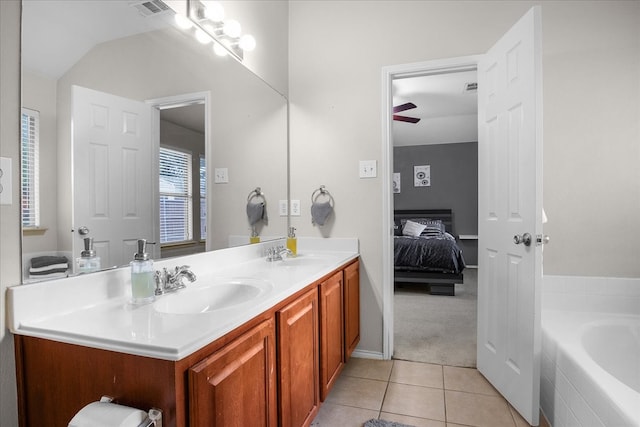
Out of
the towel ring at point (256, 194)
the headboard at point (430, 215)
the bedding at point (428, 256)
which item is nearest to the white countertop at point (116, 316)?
the towel ring at point (256, 194)

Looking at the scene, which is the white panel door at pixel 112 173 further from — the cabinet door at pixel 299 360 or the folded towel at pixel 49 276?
the cabinet door at pixel 299 360

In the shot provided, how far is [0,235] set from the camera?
0.88 m

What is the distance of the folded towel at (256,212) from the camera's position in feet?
6.93

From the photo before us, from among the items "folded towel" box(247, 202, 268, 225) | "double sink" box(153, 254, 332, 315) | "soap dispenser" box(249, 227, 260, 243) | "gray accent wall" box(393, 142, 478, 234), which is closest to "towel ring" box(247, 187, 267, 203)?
"folded towel" box(247, 202, 268, 225)

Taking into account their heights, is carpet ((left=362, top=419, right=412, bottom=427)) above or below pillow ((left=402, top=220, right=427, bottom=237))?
below

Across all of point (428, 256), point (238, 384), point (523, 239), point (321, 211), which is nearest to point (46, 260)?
point (238, 384)

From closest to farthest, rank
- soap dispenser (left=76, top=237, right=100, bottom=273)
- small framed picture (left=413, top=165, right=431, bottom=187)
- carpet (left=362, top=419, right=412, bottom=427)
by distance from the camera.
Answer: soap dispenser (left=76, top=237, right=100, bottom=273) → carpet (left=362, top=419, right=412, bottom=427) → small framed picture (left=413, top=165, right=431, bottom=187)

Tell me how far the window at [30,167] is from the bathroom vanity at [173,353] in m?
0.21

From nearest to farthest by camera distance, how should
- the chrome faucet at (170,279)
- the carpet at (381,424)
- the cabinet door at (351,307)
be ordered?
1. the chrome faucet at (170,279)
2. the carpet at (381,424)
3. the cabinet door at (351,307)

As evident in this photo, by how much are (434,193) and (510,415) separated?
4.92 meters

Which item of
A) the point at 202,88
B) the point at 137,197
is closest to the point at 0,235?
the point at 137,197

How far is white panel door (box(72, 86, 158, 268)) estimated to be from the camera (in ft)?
3.56

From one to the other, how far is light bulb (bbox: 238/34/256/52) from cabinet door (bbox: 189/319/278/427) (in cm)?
159

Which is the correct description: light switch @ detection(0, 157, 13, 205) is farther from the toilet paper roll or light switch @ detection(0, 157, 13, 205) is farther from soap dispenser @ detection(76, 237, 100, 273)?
the toilet paper roll
